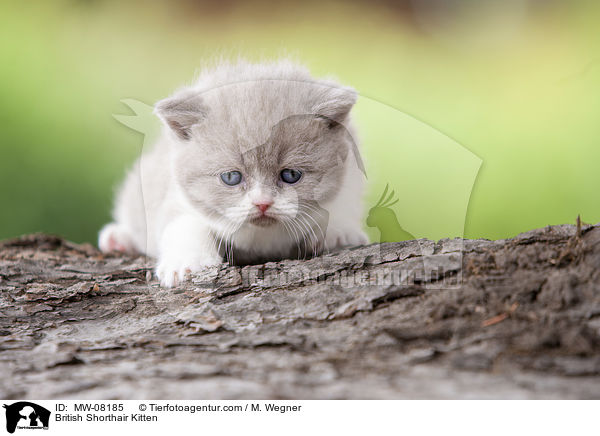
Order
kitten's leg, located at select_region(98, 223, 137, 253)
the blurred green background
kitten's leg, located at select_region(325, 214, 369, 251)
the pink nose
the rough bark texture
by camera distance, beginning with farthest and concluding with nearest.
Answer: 1. kitten's leg, located at select_region(98, 223, 137, 253)
2. the blurred green background
3. kitten's leg, located at select_region(325, 214, 369, 251)
4. the pink nose
5. the rough bark texture

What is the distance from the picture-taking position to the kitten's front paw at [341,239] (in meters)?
1.25

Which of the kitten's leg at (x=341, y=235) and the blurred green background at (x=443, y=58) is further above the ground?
the blurred green background at (x=443, y=58)

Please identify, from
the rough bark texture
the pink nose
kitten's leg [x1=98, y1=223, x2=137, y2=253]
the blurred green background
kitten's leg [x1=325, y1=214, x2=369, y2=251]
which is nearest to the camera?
the rough bark texture

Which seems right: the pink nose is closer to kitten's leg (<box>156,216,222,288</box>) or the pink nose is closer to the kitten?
the kitten

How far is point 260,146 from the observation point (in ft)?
3.60

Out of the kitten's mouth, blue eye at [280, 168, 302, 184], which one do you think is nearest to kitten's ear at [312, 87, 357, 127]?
blue eye at [280, 168, 302, 184]

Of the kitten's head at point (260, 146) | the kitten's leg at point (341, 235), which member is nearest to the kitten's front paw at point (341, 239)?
the kitten's leg at point (341, 235)

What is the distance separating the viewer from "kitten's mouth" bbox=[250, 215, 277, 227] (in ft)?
3.65

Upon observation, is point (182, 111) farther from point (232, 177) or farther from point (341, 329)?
point (341, 329)

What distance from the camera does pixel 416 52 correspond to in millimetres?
1600

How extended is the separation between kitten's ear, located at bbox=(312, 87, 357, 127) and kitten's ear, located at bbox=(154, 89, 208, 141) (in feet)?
0.78
